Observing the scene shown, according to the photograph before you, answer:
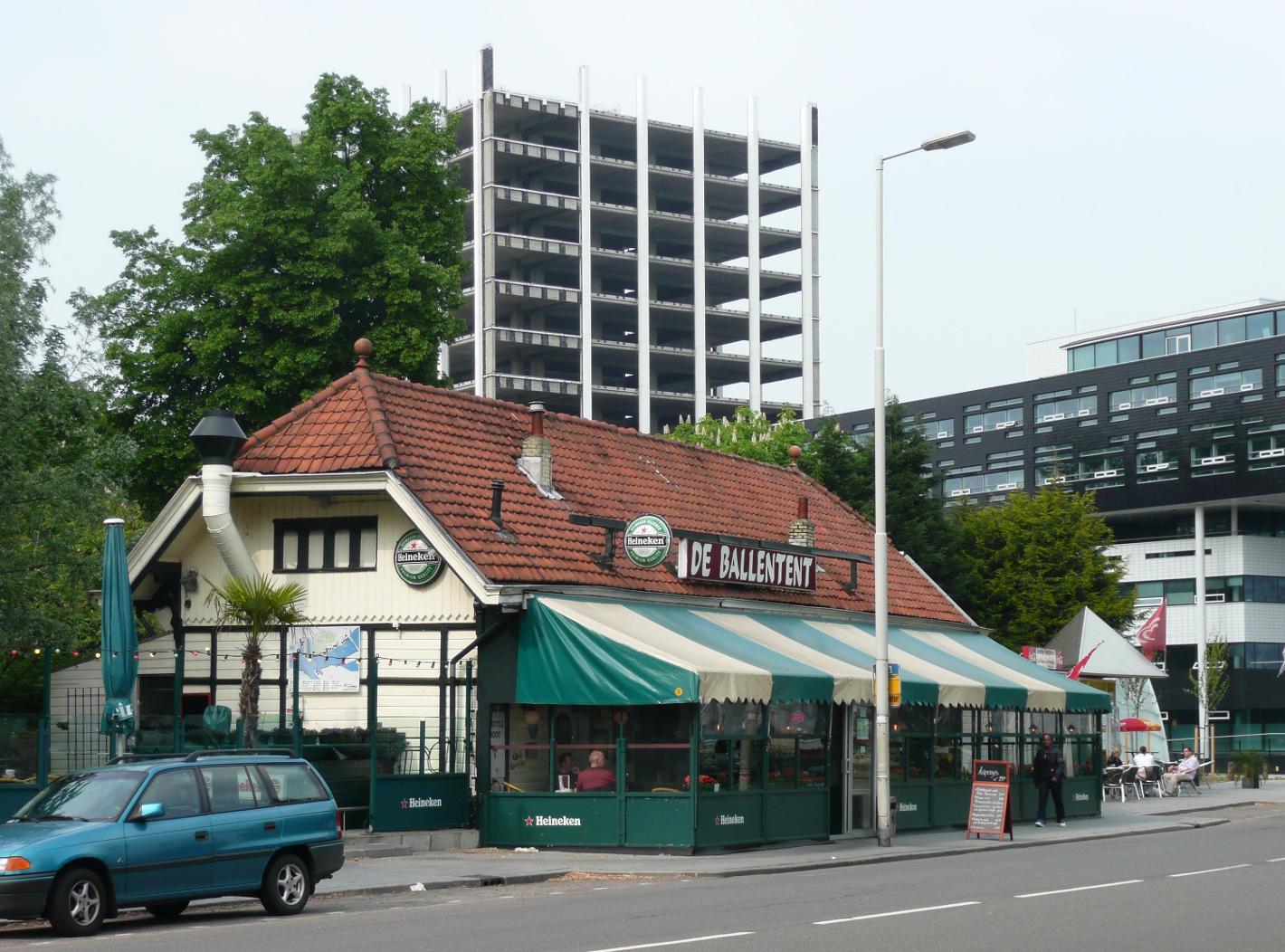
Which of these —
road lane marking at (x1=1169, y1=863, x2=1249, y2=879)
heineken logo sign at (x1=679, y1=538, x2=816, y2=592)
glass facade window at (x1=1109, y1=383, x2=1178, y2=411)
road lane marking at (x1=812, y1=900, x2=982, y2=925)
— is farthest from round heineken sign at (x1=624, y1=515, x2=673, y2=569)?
glass facade window at (x1=1109, y1=383, x2=1178, y2=411)

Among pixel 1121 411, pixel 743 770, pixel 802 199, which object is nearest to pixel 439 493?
pixel 743 770

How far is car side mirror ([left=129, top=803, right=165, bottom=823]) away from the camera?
15.9 meters

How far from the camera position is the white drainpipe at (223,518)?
83.6 ft

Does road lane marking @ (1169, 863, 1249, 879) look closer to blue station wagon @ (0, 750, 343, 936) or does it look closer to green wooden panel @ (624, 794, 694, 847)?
green wooden panel @ (624, 794, 694, 847)

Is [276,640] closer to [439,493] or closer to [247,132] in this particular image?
[439,493]

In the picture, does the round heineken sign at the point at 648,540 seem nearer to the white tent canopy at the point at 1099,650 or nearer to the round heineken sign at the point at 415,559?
the round heineken sign at the point at 415,559

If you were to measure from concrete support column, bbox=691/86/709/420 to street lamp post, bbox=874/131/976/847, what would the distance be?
7358 cm

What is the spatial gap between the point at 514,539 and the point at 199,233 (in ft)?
50.5

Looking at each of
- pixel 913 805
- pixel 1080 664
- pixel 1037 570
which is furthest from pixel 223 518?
pixel 1037 570

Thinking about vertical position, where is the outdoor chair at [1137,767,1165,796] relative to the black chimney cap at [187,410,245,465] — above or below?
below

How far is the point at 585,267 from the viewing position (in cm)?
9894

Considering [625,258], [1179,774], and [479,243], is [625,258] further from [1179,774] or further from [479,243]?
[1179,774]

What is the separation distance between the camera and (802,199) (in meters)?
108

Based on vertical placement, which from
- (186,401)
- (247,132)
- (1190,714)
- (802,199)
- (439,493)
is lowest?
(1190,714)
